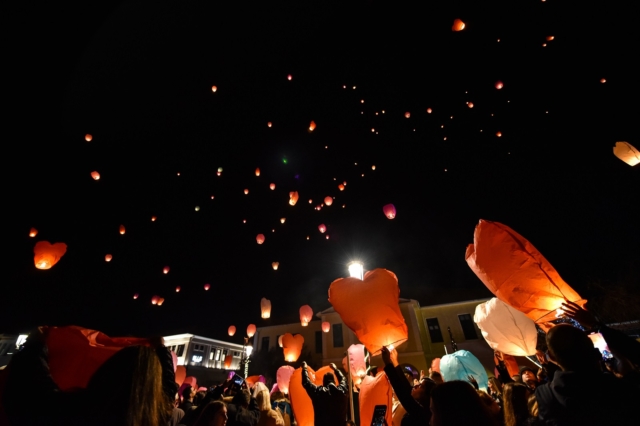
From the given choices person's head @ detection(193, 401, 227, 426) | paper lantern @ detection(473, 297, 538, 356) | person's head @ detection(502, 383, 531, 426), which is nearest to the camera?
person's head @ detection(502, 383, 531, 426)

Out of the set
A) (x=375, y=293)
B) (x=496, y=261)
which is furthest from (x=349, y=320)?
(x=496, y=261)

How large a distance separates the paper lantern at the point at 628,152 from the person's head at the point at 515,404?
6.01 meters

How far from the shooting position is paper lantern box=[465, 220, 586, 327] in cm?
272

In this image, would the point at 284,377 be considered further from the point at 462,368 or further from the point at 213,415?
the point at 213,415

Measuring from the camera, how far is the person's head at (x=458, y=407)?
5.27 feet

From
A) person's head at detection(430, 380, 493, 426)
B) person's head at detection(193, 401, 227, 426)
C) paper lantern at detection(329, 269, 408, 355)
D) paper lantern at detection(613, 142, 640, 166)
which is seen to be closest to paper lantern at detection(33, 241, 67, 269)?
person's head at detection(193, 401, 227, 426)

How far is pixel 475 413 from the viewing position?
1622 millimetres

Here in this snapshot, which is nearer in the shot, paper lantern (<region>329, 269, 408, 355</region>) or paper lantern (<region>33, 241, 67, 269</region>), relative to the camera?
paper lantern (<region>329, 269, 408, 355</region>)

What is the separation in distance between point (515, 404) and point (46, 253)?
30.3 ft

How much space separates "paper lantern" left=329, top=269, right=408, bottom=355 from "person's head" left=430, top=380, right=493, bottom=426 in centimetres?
164

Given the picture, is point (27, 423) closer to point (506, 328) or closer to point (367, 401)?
point (367, 401)

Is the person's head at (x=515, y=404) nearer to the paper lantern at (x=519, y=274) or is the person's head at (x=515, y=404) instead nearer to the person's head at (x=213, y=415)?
the paper lantern at (x=519, y=274)

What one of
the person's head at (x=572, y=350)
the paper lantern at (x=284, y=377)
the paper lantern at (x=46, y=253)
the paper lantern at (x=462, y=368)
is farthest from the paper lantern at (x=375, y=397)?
the paper lantern at (x=46, y=253)

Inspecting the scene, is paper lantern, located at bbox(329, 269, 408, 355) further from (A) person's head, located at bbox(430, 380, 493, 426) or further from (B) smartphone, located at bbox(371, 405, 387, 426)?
(A) person's head, located at bbox(430, 380, 493, 426)
